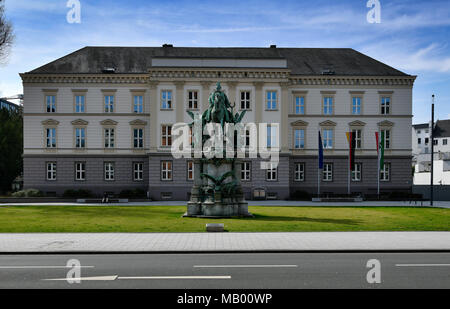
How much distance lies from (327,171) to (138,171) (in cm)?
2133

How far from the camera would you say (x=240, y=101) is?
42281 millimetres

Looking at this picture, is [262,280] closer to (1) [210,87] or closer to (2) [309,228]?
(2) [309,228]

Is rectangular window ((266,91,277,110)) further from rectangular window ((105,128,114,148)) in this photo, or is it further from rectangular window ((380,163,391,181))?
rectangular window ((105,128,114,148))

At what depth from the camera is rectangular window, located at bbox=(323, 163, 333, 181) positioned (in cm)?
4481

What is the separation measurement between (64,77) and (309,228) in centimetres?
3571

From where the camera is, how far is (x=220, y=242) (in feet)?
46.0

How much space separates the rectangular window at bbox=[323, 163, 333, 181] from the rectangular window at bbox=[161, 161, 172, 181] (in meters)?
17.3

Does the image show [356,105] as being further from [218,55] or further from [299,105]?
[218,55]

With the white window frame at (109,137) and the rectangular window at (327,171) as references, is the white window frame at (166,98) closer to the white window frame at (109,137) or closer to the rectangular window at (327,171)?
the white window frame at (109,137)

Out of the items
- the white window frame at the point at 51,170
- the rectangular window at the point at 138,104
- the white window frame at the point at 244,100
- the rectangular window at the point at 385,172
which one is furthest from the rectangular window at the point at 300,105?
the white window frame at the point at 51,170

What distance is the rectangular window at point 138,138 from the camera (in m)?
44.5

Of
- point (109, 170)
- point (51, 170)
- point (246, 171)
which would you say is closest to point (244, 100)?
point (246, 171)

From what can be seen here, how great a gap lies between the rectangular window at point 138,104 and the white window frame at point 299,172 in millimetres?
18630
